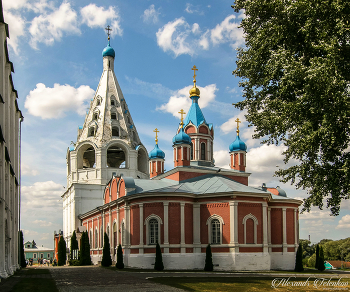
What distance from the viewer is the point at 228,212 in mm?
25797

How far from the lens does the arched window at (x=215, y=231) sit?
26.1 m

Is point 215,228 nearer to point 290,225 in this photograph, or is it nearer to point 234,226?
point 234,226

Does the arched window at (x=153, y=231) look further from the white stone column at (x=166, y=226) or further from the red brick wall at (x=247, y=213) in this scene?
the red brick wall at (x=247, y=213)

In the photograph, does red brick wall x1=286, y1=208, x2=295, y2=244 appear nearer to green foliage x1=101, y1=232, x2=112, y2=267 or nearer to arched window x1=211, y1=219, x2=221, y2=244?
arched window x1=211, y1=219, x2=221, y2=244

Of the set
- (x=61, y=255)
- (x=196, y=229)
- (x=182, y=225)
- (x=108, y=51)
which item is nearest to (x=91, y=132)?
(x=108, y=51)

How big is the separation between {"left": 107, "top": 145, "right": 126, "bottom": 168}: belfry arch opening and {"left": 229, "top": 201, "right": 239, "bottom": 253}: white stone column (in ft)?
67.7

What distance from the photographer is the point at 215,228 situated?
2633 cm

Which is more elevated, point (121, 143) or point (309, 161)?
point (121, 143)

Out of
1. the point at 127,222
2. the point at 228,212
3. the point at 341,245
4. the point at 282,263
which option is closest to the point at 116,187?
the point at 127,222

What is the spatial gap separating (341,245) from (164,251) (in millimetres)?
49950

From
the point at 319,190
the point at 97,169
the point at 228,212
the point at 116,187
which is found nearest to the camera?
the point at 319,190

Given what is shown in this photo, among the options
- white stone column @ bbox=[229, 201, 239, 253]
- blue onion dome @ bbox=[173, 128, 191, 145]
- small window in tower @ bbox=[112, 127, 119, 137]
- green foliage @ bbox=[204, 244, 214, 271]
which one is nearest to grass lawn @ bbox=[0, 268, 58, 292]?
green foliage @ bbox=[204, 244, 214, 271]

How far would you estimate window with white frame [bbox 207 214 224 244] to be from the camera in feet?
85.5

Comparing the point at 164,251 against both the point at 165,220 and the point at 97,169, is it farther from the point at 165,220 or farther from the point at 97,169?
the point at 97,169
